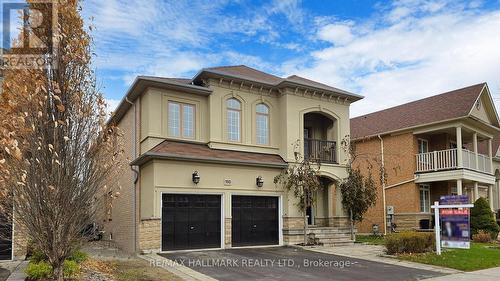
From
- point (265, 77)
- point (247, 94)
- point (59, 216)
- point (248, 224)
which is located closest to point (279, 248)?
point (248, 224)

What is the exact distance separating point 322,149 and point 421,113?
8485 millimetres

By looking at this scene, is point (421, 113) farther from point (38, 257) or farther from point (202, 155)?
point (38, 257)

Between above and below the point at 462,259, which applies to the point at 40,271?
above

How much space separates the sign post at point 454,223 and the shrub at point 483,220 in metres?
8.55

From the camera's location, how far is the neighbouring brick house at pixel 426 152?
2559 cm

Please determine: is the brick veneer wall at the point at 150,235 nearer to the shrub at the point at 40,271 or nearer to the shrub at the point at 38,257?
the shrub at the point at 38,257

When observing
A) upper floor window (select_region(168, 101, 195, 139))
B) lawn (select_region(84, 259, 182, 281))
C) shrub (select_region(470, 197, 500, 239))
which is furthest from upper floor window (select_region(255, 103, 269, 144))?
shrub (select_region(470, 197, 500, 239))

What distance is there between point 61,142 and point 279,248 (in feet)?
41.1

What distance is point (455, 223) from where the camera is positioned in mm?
16625

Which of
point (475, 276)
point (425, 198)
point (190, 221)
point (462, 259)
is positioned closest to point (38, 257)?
point (190, 221)

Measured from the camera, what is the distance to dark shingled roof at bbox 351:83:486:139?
25.9 m

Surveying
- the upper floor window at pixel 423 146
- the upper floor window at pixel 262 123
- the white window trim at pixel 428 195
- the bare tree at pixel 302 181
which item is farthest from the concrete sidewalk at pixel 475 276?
the upper floor window at pixel 423 146

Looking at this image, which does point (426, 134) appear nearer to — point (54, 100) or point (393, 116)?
point (393, 116)

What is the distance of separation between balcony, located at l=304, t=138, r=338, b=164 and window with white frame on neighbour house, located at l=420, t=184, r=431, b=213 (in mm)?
7680
